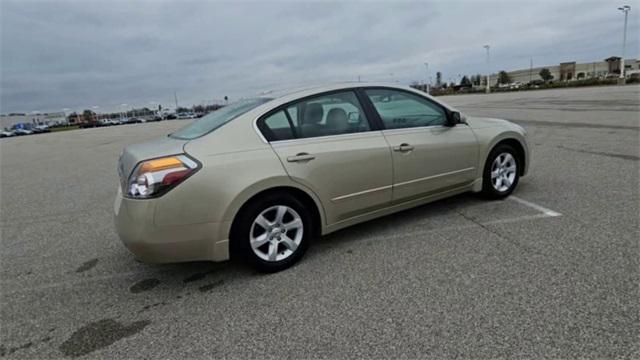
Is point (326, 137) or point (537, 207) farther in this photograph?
point (537, 207)

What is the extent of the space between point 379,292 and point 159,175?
178cm

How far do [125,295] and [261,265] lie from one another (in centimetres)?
108

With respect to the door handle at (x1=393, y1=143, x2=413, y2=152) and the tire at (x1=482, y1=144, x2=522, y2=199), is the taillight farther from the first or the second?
the tire at (x1=482, y1=144, x2=522, y2=199)

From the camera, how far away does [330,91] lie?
3529 mm

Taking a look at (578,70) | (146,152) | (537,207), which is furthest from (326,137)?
(578,70)

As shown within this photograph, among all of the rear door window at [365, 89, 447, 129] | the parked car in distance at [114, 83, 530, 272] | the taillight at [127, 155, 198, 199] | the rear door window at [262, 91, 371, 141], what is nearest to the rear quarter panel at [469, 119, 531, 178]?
the parked car in distance at [114, 83, 530, 272]

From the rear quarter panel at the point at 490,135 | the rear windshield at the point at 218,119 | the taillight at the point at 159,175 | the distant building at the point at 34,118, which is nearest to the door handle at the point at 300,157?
the rear windshield at the point at 218,119

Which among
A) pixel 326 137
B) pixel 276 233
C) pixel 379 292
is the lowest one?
pixel 379 292

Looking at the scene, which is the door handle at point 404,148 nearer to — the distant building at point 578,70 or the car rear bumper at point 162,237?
the car rear bumper at point 162,237

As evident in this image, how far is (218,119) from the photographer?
338 centimetres

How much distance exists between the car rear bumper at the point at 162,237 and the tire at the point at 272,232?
15cm

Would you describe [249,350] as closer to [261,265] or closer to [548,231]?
[261,265]

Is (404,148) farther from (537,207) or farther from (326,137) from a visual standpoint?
(537,207)

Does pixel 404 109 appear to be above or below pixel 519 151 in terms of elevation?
above
